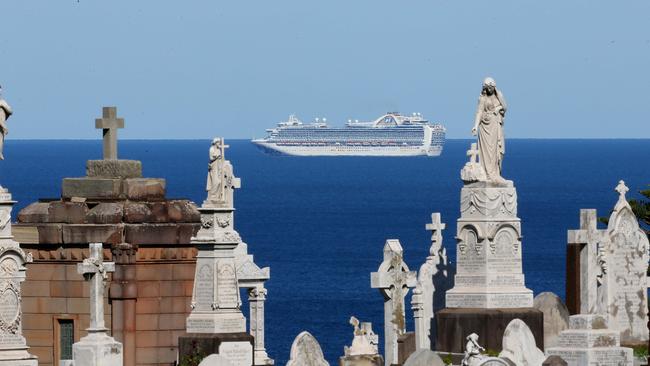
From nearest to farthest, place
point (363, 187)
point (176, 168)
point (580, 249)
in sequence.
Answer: point (580, 249), point (363, 187), point (176, 168)

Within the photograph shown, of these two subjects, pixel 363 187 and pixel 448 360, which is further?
pixel 363 187

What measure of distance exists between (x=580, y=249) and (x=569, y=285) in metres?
1.51

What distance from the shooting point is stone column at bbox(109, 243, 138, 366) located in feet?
97.4

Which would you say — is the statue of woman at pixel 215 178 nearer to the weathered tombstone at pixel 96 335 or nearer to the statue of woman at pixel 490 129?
the weathered tombstone at pixel 96 335

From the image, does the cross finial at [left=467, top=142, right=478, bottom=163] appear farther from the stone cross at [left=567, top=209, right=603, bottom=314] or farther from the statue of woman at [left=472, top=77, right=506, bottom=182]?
the stone cross at [left=567, top=209, right=603, bottom=314]

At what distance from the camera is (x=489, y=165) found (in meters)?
27.9

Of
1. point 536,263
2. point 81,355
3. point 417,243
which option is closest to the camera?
point 81,355

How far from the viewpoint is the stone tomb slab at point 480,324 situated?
26938 mm

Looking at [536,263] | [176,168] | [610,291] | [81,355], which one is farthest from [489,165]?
[176,168]

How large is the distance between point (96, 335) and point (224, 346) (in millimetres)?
2601

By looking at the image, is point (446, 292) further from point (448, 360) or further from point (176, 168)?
point (176, 168)

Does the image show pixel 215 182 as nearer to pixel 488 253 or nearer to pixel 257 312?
pixel 257 312

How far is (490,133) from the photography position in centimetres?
2798

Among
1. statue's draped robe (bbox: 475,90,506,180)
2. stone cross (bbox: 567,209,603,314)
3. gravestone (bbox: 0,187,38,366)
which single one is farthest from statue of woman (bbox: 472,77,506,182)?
gravestone (bbox: 0,187,38,366)
